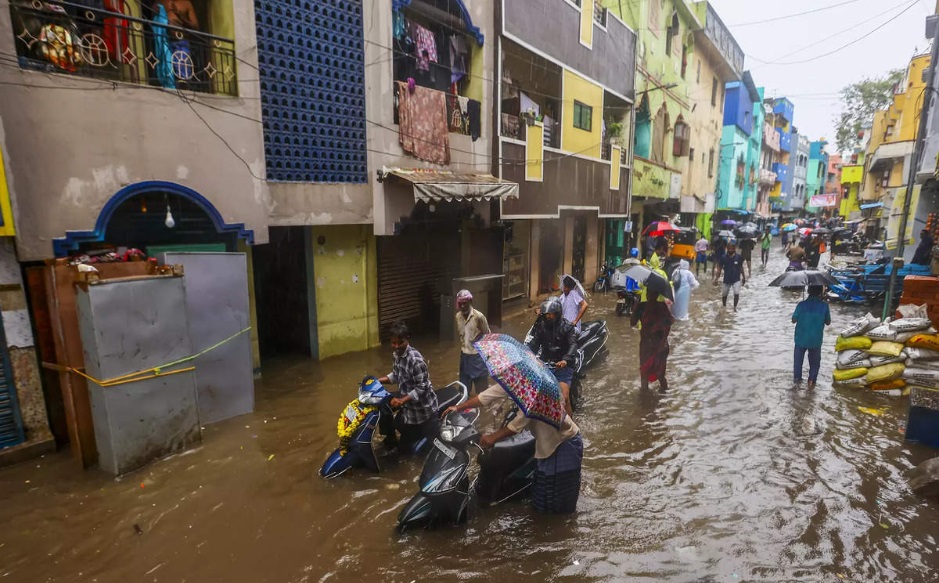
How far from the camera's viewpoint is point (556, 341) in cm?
617

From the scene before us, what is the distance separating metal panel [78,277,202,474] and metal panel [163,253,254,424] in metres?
0.52

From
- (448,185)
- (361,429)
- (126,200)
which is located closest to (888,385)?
(448,185)

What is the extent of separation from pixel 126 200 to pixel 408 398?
4621 mm

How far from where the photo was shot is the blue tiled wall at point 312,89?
24.8 ft

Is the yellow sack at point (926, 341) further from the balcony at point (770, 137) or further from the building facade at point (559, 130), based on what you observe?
the balcony at point (770, 137)

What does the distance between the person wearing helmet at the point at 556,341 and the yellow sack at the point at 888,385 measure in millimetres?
5555

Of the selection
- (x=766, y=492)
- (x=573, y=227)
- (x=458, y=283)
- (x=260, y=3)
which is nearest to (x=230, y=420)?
(x=458, y=283)

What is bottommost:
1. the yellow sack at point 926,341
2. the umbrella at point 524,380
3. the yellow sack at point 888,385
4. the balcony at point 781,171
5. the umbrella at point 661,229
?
the yellow sack at point 888,385

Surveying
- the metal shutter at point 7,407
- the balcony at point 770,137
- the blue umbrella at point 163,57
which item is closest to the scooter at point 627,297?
the blue umbrella at point 163,57

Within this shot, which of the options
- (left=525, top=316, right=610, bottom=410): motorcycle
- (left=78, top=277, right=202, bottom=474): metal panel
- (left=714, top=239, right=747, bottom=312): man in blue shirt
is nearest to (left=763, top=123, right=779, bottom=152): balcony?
(left=714, top=239, right=747, bottom=312): man in blue shirt

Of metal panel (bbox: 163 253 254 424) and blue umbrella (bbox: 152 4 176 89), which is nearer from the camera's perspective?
metal panel (bbox: 163 253 254 424)

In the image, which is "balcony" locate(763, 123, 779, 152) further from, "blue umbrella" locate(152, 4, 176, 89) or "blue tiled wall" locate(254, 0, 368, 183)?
"blue umbrella" locate(152, 4, 176, 89)

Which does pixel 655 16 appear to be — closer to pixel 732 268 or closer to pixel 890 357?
pixel 732 268

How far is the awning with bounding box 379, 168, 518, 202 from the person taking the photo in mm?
8797
